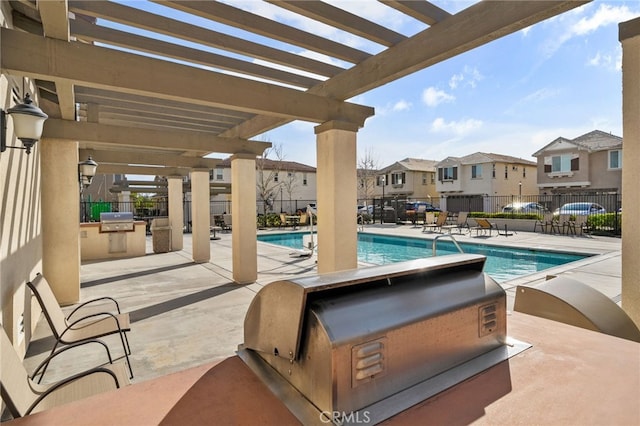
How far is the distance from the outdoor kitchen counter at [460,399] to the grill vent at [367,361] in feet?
0.52

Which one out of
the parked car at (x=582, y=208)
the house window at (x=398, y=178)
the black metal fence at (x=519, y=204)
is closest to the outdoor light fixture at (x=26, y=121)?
the black metal fence at (x=519, y=204)

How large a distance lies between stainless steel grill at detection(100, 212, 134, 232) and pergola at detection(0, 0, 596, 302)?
16.2 feet

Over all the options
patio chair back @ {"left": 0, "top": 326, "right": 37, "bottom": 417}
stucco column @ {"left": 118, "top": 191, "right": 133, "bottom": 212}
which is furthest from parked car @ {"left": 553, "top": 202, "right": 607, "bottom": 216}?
stucco column @ {"left": 118, "top": 191, "right": 133, "bottom": 212}

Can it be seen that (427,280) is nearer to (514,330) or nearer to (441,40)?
(514,330)

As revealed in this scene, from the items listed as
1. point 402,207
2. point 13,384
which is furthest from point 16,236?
point 402,207

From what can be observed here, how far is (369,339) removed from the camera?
1.28 m

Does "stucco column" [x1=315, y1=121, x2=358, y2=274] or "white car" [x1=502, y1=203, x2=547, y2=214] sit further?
"white car" [x1=502, y1=203, x2=547, y2=214]

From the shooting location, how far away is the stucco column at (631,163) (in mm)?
3062

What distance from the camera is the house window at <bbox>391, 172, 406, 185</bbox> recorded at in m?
38.0

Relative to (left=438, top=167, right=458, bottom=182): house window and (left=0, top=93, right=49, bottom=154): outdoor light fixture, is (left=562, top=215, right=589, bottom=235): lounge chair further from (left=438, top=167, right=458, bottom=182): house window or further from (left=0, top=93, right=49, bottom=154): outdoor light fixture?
(left=0, top=93, right=49, bottom=154): outdoor light fixture

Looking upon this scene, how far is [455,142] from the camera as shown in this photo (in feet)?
148

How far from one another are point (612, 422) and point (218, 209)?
3065cm

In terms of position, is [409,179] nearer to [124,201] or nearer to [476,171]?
[476,171]

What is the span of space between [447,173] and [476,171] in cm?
282
